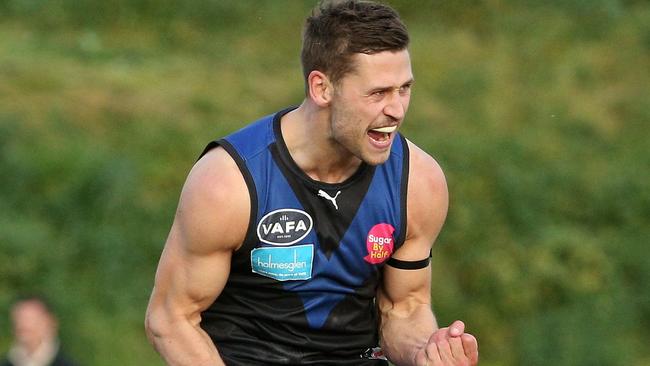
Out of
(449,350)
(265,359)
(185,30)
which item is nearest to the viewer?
(449,350)

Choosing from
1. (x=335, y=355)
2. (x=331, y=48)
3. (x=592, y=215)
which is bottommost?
(x=592, y=215)

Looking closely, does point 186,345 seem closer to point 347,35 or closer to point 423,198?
point 423,198

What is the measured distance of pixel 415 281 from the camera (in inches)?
248

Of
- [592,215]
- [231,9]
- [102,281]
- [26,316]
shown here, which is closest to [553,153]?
[592,215]

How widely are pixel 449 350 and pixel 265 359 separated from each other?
858 mm

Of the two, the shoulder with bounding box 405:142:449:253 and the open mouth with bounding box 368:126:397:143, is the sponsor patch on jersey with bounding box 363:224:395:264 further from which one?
the open mouth with bounding box 368:126:397:143

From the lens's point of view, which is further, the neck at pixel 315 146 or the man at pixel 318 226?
the neck at pixel 315 146

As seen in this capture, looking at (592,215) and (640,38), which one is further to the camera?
(640,38)

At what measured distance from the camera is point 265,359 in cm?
610

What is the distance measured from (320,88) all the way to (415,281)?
997 mm

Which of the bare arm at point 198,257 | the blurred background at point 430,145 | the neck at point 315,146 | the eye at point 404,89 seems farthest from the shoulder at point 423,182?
the blurred background at point 430,145

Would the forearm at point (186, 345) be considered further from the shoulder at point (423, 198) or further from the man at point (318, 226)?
the shoulder at point (423, 198)

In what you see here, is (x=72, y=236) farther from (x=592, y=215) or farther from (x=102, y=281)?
(x=592, y=215)

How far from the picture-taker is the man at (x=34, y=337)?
28.3ft
